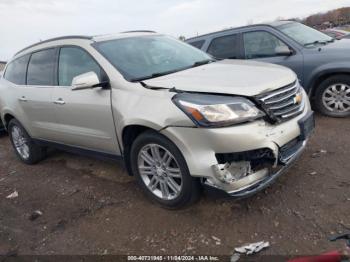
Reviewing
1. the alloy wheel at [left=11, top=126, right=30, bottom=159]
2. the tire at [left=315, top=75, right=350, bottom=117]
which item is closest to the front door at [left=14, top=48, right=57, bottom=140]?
the alloy wheel at [left=11, top=126, right=30, bottom=159]

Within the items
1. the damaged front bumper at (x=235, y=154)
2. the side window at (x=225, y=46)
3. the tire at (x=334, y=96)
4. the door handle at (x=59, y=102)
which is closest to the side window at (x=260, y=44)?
the side window at (x=225, y=46)

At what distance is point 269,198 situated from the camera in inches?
139

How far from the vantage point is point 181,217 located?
→ 11.3 feet

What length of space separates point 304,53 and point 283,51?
344 millimetres

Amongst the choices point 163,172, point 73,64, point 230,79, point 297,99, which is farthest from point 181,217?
point 73,64

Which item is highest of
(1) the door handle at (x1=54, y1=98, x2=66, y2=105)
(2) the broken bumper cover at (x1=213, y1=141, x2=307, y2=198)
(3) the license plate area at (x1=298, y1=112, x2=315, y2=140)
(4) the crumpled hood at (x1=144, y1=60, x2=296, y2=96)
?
(4) the crumpled hood at (x1=144, y1=60, x2=296, y2=96)

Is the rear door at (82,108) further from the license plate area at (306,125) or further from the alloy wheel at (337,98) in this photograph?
the alloy wheel at (337,98)

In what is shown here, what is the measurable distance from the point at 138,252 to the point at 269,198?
1.42 meters

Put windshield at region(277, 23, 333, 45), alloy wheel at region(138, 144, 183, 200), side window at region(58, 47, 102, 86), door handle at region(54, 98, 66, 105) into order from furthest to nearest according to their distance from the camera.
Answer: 1. windshield at region(277, 23, 333, 45)
2. door handle at region(54, 98, 66, 105)
3. side window at region(58, 47, 102, 86)
4. alloy wheel at region(138, 144, 183, 200)

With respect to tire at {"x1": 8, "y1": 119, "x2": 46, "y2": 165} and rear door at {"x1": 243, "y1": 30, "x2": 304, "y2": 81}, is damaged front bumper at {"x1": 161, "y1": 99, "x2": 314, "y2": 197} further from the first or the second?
tire at {"x1": 8, "y1": 119, "x2": 46, "y2": 165}

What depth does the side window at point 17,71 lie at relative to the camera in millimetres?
5336

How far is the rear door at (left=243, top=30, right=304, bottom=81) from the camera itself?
5.85m

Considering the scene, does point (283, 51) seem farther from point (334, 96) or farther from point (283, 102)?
point (283, 102)

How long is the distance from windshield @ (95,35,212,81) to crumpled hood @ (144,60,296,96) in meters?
0.25
